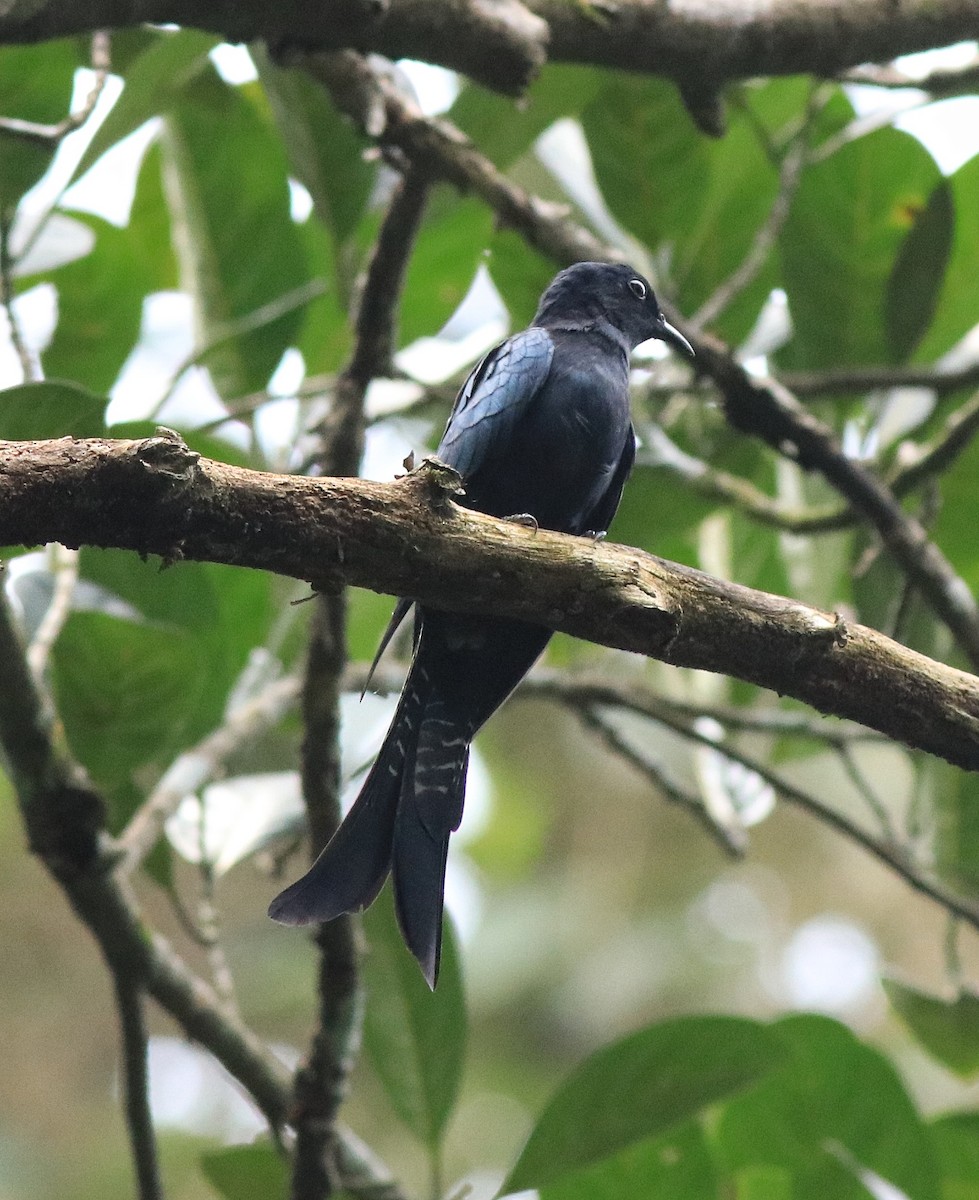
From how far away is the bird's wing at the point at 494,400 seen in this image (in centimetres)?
331

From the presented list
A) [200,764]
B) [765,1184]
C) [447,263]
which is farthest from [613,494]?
[765,1184]

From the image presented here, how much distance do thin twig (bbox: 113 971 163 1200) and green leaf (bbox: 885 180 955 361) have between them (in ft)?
8.49

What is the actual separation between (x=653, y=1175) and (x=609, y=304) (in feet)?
7.27

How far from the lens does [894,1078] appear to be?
133 inches

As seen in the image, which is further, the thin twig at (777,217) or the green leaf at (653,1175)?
the thin twig at (777,217)

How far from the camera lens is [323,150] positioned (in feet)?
12.4

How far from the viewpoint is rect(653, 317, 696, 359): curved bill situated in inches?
148

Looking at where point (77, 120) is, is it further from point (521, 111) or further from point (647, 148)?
point (647, 148)

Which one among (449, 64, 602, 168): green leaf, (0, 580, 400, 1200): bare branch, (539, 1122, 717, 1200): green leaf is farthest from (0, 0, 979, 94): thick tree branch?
(539, 1122, 717, 1200): green leaf

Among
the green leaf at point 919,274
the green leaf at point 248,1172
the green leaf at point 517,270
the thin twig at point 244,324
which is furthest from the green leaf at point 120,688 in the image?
the green leaf at point 919,274

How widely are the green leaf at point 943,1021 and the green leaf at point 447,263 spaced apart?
232 centimetres

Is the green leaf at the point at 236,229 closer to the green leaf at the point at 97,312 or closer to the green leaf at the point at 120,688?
the green leaf at the point at 97,312

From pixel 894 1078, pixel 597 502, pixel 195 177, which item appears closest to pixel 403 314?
pixel 195 177

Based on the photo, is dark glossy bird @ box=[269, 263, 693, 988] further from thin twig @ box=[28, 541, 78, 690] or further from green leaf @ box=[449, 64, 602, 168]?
thin twig @ box=[28, 541, 78, 690]
